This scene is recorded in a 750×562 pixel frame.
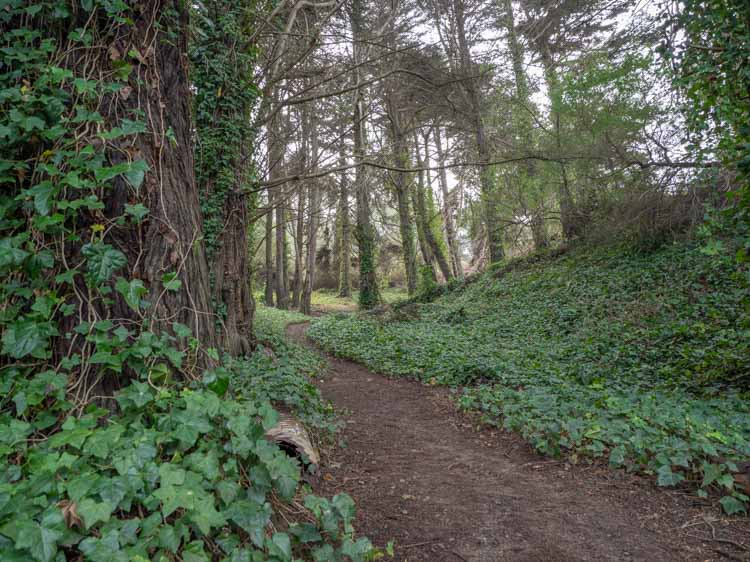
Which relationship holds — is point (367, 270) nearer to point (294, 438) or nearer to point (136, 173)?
point (294, 438)

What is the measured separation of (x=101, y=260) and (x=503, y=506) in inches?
121

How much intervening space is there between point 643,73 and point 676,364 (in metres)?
7.40

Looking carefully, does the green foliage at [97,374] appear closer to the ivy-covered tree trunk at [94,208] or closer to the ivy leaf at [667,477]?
the ivy-covered tree trunk at [94,208]

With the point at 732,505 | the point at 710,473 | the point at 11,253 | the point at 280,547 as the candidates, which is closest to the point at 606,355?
the point at 710,473

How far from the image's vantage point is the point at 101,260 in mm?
2334

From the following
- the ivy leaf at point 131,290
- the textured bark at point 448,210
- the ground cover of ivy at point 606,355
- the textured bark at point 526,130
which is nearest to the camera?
the ivy leaf at point 131,290

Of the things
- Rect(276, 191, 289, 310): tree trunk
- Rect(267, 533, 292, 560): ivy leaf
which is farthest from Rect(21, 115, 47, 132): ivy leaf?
Rect(276, 191, 289, 310): tree trunk

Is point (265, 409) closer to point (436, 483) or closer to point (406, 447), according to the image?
point (436, 483)

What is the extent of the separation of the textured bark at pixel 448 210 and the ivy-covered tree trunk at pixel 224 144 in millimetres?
11929

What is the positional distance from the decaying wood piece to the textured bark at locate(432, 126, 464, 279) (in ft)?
48.7

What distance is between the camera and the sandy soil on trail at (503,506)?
271 centimetres

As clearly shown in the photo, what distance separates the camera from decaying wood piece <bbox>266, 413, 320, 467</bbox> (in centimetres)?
372

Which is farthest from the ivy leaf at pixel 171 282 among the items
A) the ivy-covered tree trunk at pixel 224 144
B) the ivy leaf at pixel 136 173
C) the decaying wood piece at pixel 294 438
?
the ivy-covered tree trunk at pixel 224 144

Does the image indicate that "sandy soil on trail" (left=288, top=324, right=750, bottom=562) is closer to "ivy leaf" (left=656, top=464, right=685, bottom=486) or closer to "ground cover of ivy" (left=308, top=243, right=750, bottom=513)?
"ivy leaf" (left=656, top=464, right=685, bottom=486)
